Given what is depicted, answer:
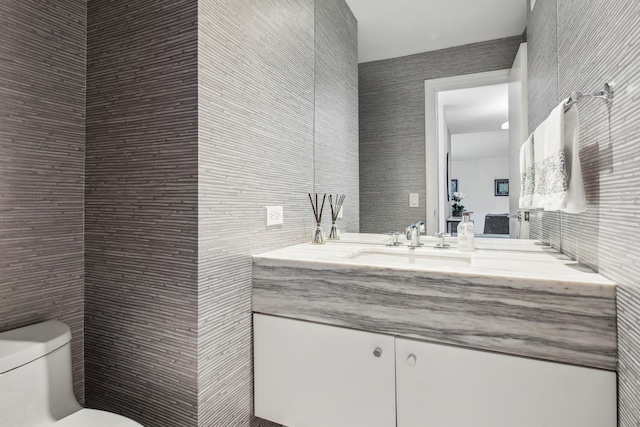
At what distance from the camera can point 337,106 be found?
187cm

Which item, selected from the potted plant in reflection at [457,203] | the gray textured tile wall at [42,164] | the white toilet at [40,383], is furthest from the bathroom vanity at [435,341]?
the gray textured tile wall at [42,164]

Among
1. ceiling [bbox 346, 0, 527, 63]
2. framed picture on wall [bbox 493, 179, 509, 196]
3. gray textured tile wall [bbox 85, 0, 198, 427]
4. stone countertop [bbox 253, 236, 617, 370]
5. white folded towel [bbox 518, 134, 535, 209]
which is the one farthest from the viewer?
ceiling [bbox 346, 0, 527, 63]

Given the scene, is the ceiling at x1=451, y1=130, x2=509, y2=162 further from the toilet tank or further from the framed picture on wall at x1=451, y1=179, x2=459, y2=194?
the toilet tank

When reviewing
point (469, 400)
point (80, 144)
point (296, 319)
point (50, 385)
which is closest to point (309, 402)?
point (296, 319)

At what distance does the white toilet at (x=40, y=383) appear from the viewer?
92 centimetres

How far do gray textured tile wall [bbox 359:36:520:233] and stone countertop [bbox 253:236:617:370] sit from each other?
482 mm

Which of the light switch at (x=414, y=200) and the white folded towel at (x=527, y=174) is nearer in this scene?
the white folded towel at (x=527, y=174)

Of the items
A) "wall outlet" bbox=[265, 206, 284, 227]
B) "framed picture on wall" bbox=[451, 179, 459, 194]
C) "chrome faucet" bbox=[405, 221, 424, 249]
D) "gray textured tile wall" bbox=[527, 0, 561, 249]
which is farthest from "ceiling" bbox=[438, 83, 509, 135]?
"wall outlet" bbox=[265, 206, 284, 227]

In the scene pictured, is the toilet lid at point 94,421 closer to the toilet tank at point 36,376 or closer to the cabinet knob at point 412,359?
the toilet tank at point 36,376

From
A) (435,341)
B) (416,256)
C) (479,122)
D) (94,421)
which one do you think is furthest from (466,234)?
(94,421)

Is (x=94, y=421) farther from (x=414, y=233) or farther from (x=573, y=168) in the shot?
(x=573, y=168)

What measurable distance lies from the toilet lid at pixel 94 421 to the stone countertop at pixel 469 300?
511 millimetres

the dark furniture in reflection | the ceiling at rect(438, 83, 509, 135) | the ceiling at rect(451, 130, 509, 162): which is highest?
the ceiling at rect(438, 83, 509, 135)

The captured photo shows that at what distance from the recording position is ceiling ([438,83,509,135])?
1.41 meters
